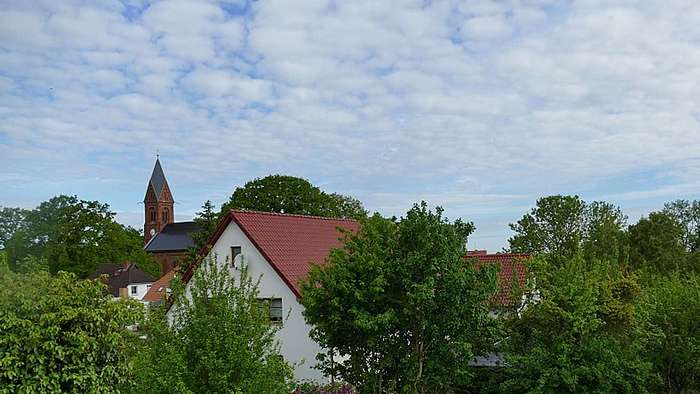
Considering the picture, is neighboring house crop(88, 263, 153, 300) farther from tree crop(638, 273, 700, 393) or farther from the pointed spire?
tree crop(638, 273, 700, 393)

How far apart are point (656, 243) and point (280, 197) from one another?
79.9 feet

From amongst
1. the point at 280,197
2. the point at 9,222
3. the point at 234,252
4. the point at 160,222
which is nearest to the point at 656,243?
the point at 234,252

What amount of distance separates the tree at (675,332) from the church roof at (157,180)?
336 ft

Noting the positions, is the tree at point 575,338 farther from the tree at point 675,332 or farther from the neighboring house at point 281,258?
the neighboring house at point 281,258

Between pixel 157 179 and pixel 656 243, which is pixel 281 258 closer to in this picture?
pixel 656 243

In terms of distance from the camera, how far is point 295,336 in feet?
75.4

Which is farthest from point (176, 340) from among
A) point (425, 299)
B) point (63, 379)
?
point (425, 299)

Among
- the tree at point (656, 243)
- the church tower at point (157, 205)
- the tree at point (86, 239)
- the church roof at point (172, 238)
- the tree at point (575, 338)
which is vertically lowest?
the tree at point (575, 338)

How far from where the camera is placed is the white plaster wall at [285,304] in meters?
22.7

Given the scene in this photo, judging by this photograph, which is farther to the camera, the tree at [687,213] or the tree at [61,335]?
the tree at [687,213]

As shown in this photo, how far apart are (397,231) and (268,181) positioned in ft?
105

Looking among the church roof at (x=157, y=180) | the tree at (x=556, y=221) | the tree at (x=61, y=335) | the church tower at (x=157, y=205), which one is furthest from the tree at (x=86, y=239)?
the church roof at (x=157, y=180)

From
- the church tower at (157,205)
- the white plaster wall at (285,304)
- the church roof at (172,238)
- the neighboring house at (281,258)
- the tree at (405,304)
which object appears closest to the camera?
the tree at (405,304)

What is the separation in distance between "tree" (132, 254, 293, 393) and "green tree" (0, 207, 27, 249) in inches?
488
